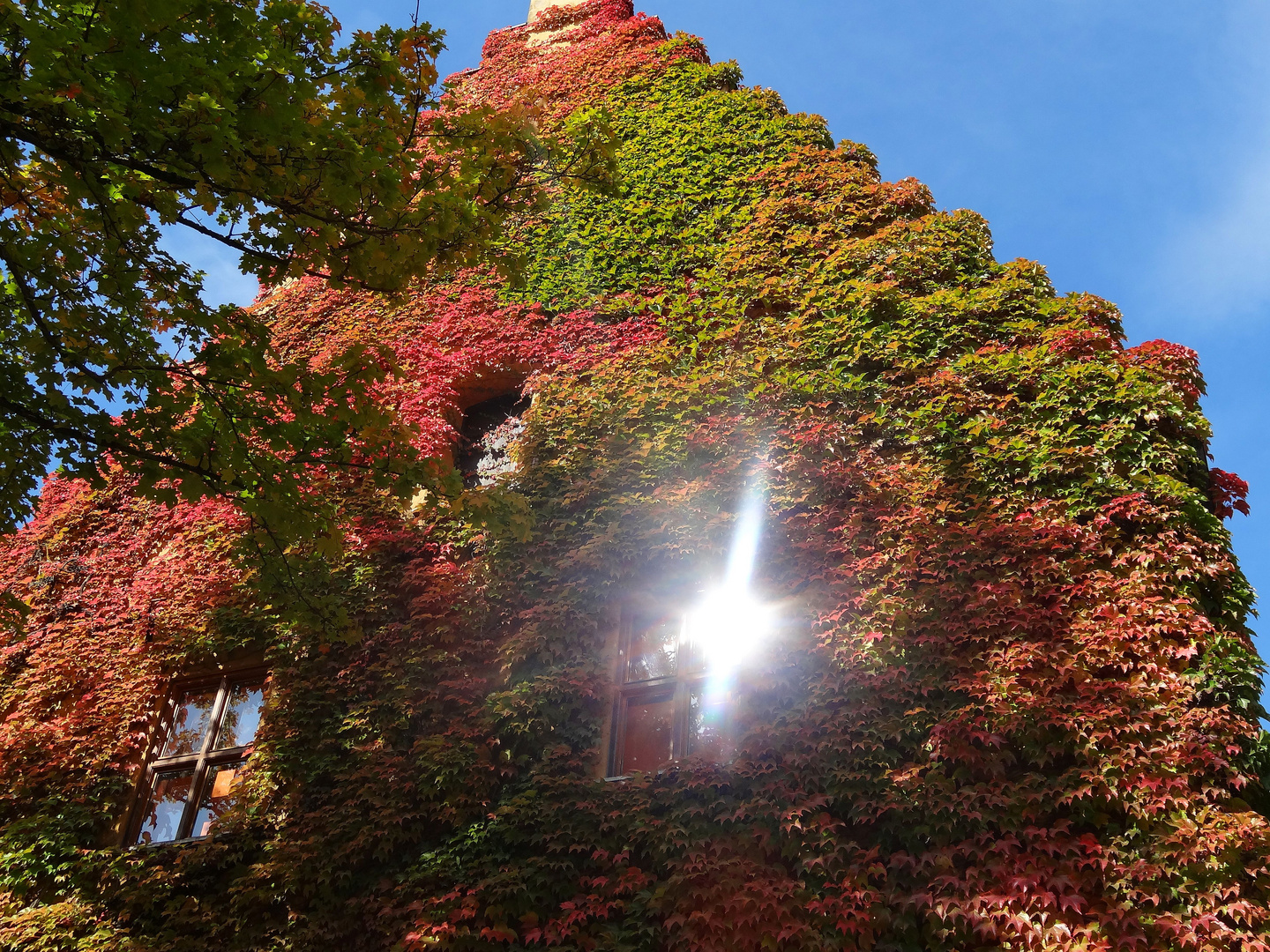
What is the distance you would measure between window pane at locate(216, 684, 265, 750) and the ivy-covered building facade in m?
0.04

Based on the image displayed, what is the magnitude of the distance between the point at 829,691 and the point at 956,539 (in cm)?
136

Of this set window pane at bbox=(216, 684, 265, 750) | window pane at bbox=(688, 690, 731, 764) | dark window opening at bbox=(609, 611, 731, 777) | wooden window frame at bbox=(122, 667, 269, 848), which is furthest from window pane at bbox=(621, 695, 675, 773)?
window pane at bbox=(216, 684, 265, 750)

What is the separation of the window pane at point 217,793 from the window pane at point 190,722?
336 millimetres

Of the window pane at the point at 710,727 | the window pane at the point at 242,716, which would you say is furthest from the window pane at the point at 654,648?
the window pane at the point at 242,716

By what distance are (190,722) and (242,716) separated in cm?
56

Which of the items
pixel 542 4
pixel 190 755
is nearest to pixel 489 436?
pixel 190 755

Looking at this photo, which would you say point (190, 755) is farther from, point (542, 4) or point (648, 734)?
point (542, 4)

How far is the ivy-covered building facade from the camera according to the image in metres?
5.61

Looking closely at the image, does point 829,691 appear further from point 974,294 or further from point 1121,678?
point 974,294

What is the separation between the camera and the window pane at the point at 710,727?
6.63 metres

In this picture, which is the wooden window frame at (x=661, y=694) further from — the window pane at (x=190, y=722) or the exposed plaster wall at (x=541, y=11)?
the exposed plaster wall at (x=541, y=11)

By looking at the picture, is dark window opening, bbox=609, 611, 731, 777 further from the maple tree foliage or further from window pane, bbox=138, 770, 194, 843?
window pane, bbox=138, 770, 194, 843

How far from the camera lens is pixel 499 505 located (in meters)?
6.87

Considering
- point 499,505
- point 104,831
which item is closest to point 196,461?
point 499,505
